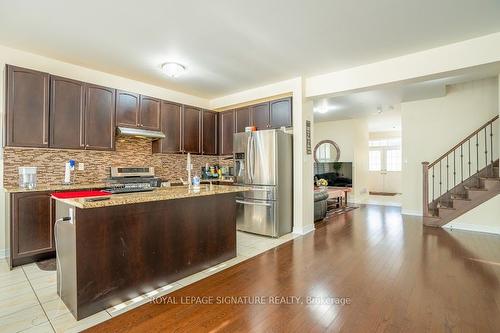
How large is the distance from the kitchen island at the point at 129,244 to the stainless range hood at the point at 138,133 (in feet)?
6.33

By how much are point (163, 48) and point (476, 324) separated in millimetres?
4205

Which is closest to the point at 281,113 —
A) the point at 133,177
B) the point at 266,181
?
the point at 266,181

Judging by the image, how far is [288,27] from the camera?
286 centimetres

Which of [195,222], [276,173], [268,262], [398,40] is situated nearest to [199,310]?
[195,222]

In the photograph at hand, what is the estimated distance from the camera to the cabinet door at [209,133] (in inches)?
210

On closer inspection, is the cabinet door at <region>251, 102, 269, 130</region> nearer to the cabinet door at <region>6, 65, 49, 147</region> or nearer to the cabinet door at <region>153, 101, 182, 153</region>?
the cabinet door at <region>153, 101, 182, 153</region>

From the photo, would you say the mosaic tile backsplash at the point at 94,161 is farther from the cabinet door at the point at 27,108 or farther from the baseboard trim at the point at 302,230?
the baseboard trim at the point at 302,230

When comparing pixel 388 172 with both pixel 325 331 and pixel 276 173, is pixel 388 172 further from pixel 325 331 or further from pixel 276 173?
pixel 325 331

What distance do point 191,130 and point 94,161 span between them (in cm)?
180

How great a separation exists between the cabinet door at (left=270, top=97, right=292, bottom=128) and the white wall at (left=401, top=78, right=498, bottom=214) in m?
3.34

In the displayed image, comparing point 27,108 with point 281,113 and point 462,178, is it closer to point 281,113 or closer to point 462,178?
point 281,113

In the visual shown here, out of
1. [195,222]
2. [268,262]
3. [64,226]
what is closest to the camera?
[64,226]

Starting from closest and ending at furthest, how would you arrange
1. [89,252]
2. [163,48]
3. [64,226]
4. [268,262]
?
[89,252] → [64,226] → [268,262] → [163,48]

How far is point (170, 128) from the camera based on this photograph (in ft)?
15.6
